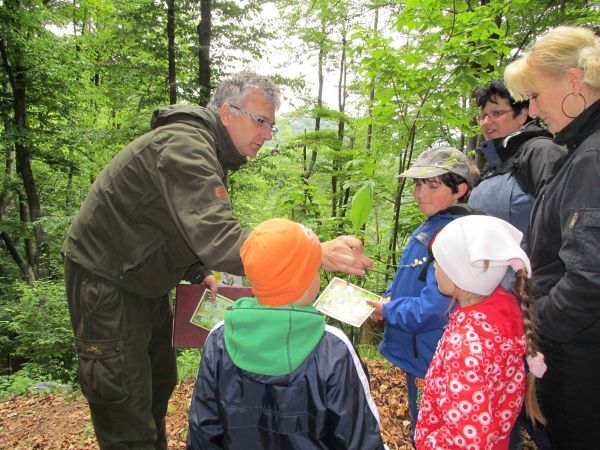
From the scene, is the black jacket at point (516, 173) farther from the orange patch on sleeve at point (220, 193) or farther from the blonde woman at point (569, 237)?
the orange patch on sleeve at point (220, 193)

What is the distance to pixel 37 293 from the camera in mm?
8039

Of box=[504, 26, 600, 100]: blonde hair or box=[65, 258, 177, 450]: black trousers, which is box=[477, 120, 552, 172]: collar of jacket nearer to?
box=[504, 26, 600, 100]: blonde hair

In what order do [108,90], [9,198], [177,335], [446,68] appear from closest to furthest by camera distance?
[177,335] < [446,68] < [9,198] < [108,90]

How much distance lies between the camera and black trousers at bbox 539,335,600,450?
5.21 feet

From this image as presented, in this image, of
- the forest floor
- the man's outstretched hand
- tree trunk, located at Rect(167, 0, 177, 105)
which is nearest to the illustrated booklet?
the man's outstretched hand

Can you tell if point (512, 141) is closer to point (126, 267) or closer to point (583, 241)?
point (583, 241)

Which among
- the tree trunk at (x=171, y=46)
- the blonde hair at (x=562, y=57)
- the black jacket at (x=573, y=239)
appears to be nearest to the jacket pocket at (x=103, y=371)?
the black jacket at (x=573, y=239)

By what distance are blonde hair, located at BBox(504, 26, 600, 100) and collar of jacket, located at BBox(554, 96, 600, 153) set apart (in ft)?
0.33

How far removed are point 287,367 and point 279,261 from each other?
384 mm

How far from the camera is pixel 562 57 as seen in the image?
171 cm

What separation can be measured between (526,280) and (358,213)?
1.28 metres

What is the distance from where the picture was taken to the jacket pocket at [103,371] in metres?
2.12

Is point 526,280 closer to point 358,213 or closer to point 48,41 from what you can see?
point 358,213

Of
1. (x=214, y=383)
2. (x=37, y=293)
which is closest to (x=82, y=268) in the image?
(x=214, y=383)
